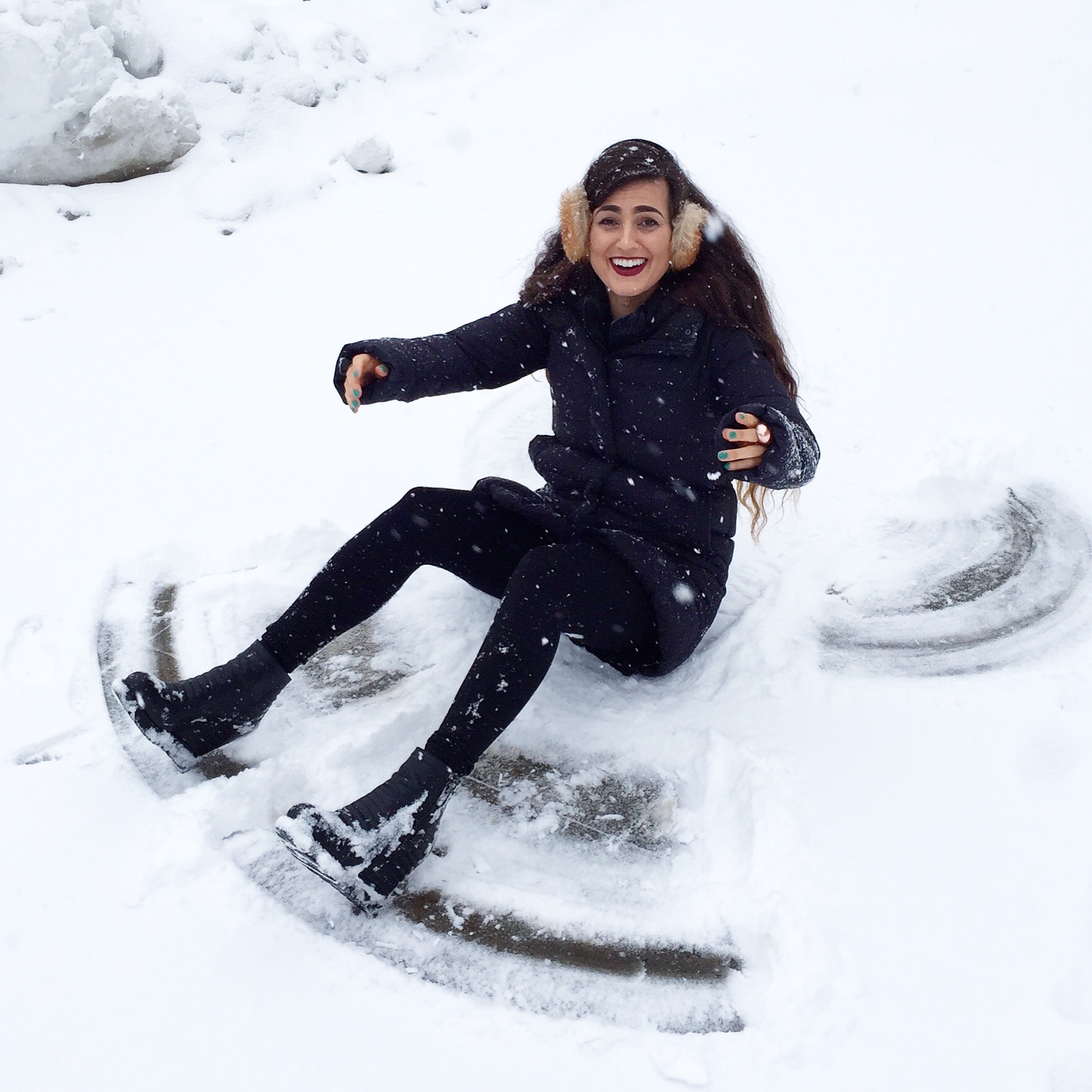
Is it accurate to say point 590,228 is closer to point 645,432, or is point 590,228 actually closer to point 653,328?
point 653,328

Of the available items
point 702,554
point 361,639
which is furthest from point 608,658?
point 361,639

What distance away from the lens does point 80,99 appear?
546cm

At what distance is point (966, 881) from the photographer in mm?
1908

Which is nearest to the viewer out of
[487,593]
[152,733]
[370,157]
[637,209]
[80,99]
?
[152,733]

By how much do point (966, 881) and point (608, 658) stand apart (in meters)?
1.09

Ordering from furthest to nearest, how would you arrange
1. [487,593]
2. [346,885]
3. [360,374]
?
[487,593]
[360,374]
[346,885]

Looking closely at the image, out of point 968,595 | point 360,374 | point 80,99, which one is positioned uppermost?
point 80,99

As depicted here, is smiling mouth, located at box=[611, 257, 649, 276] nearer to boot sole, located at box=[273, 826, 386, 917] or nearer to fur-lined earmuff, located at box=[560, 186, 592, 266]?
fur-lined earmuff, located at box=[560, 186, 592, 266]

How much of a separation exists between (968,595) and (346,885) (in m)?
2.14

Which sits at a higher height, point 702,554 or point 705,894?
point 702,554

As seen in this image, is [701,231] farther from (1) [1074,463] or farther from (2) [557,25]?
(2) [557,25]

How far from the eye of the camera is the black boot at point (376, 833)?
72.6 inches

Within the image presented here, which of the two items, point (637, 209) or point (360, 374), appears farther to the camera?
point (360, 374)

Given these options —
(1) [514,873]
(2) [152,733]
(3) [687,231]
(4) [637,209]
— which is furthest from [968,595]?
(2) [152,733]
